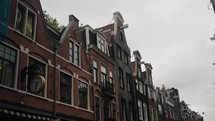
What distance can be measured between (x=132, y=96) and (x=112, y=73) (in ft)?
18.9

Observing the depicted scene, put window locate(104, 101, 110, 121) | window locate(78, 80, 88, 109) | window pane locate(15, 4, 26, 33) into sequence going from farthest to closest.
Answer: window locate(104, 101, 110, 121) < window locate(78, 80, 88, 109) < window pane locate(15, 4, 26, 33)

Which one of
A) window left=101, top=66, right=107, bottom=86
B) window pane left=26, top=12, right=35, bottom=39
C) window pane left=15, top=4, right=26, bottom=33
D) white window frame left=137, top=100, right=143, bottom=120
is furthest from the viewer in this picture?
white window frame left=137, top=100, right=143, bottom=120

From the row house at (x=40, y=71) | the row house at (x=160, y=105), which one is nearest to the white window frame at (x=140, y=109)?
the row house at (x=160, y=105)

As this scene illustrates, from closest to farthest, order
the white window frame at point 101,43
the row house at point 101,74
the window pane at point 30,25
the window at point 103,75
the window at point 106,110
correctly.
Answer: the window pane at point 30,25, the row house at point 101,74, the window at point 106,110, the window at point 103,75, the white window frame at point 101,43

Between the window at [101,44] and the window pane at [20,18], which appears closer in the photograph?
the window pane at [20,18]

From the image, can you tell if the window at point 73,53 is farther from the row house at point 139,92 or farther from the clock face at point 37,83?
the row house at point 139,92

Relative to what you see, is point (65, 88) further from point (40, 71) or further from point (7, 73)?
point (7, 73)

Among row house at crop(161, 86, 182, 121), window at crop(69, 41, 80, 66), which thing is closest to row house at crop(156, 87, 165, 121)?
row house at crop(161, 86, 182, 121)

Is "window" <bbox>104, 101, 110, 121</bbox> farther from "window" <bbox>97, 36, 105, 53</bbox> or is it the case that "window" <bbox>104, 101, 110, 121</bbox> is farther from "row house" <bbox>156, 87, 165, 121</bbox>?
"row house" <bbox>156, 87, 165, 121</bbox>

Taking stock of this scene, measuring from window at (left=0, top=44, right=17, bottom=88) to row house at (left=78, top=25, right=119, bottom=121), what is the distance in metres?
9.26

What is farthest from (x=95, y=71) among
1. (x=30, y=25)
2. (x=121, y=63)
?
(x=30, y=25)

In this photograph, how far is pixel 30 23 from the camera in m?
18.0

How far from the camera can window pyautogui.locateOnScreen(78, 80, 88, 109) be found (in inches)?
867

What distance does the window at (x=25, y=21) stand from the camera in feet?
55.3
